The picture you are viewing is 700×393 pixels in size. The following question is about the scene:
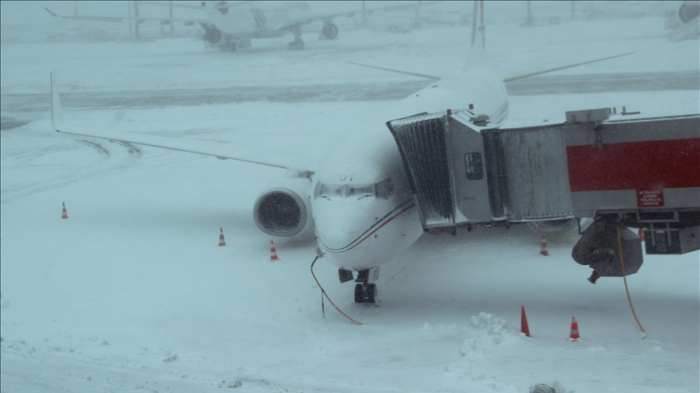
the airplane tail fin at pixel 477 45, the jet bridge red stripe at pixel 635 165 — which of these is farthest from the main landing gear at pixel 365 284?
the airplane tail fin at pixel 477 45

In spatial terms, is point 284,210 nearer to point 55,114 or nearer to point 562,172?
point 562,172

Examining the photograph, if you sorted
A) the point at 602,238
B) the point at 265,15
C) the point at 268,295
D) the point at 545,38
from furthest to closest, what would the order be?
1. the point at 545,38
2. the point at 265,15
3. the point at 268,295
4. the point at 602,238

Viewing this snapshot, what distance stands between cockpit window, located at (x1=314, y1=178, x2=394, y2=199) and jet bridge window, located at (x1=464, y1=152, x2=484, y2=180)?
134cm

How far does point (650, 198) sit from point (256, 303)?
6531mm

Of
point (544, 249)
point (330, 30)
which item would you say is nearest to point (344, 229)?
point (544, 249)

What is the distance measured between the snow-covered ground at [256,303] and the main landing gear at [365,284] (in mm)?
225

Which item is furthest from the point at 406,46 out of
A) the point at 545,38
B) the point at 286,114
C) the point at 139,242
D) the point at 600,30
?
the point at 139,242

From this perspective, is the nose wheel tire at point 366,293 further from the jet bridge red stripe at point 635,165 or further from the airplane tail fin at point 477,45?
the airplane tail fin at point 477,45

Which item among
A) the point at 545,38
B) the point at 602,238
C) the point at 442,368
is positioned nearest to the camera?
the point at 442,368

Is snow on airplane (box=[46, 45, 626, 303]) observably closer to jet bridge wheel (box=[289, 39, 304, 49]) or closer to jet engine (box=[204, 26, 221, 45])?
jet engine (box=[204, 26, 221, 45])

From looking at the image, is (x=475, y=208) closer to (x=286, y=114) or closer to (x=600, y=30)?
(x=286, y=114)

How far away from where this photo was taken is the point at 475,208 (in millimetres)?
11125

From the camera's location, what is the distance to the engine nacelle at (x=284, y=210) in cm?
1511

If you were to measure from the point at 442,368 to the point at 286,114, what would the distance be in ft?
84.1
